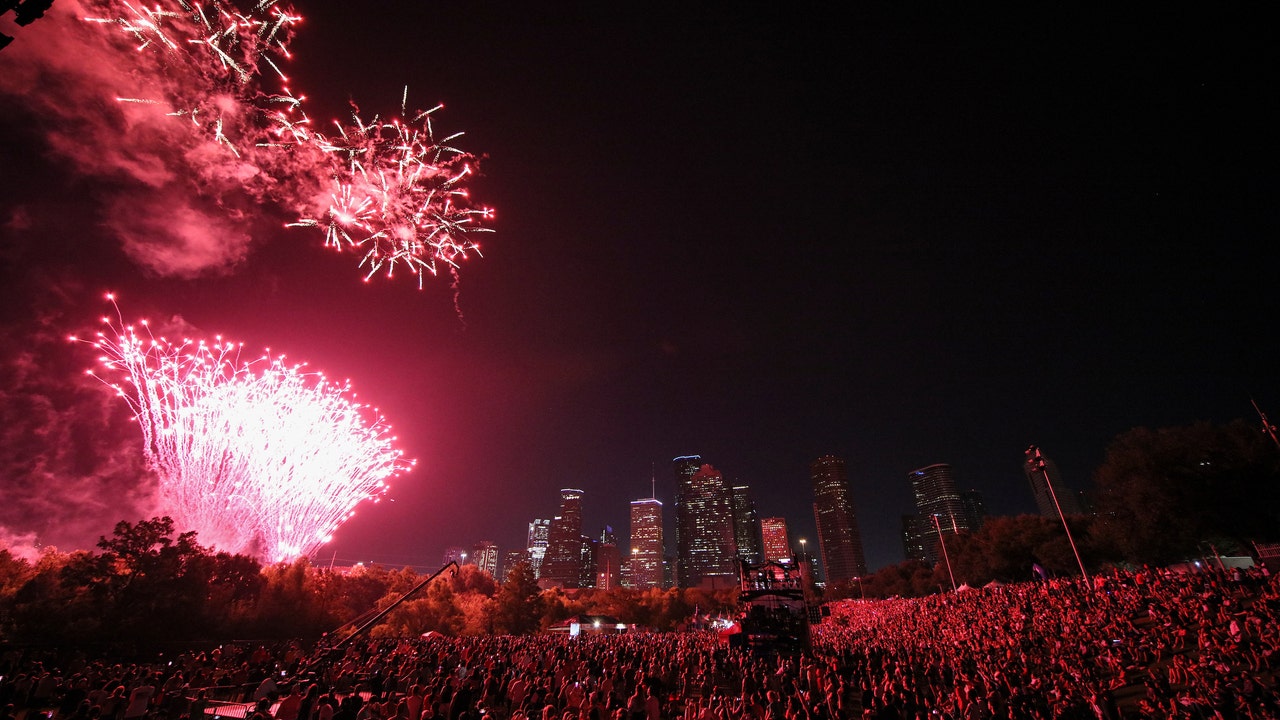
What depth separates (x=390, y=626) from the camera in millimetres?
41375

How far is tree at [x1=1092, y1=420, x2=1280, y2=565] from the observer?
1225 inches

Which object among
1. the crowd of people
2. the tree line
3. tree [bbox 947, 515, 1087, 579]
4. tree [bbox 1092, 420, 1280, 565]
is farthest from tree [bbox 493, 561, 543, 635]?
tree [bbox 1092, 420, 1280, 565]

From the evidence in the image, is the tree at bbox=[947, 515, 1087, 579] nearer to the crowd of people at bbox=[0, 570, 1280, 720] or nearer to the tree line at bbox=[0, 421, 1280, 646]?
the tree line at bbox=[0, 421, 1280, 646]

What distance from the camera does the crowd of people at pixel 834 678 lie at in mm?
10500

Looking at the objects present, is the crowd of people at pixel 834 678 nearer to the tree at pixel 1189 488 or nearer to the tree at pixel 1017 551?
the tree at pixel 1189 488

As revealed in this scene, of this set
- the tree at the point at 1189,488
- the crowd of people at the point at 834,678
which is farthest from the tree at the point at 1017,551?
the crowd of people at the point at 834,678

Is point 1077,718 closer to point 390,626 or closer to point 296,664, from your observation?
point 296,664

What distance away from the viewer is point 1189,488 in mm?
33188

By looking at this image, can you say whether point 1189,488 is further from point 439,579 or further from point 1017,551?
point 439,579

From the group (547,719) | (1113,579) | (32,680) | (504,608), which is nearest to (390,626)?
(504,608)

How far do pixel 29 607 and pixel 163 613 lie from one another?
536 cm

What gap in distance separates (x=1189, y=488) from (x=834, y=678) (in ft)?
123

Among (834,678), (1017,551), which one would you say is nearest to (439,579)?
(834,678)

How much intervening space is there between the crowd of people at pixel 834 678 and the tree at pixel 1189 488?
17.6 meters
